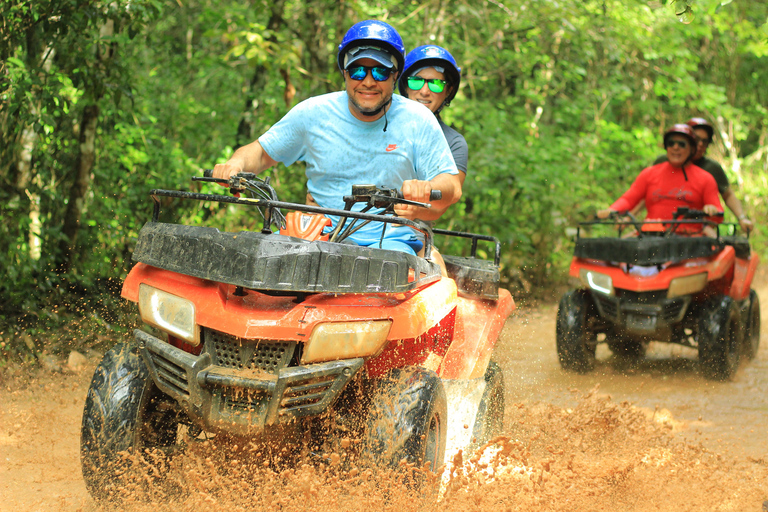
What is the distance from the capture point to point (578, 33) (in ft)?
33.1

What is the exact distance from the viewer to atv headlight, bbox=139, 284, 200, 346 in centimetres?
274

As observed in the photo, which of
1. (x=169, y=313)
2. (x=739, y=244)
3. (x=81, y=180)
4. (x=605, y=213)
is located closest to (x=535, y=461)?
(x=169, y=313)

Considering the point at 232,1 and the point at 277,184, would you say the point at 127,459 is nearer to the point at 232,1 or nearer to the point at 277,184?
the point at 277,184

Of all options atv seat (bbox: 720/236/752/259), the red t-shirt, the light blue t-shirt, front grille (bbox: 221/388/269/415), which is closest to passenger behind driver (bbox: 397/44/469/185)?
the light blue t-shirt

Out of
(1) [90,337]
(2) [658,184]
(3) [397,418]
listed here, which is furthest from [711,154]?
(3) [397,418]

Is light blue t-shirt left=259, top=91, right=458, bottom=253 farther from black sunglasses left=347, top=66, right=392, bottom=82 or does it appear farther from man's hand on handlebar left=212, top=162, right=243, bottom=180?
man's hand on handlebar left=212, top=162, right=243, bottom=180

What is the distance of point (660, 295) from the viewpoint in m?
6.38

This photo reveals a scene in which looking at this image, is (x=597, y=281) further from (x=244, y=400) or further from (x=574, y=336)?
(x=244, y=400)

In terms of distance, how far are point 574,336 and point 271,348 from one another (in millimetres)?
4385

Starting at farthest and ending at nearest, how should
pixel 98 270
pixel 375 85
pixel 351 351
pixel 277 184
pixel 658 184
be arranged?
pixel 277 184, pixel 658 184, pixel 98 270, pixel 375 85, pixel 351 351

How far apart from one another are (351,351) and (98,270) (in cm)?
428

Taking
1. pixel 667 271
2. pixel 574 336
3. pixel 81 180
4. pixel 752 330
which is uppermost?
pixel 81 180

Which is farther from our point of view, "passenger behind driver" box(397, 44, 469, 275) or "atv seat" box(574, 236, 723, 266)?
"atv seat" box(574, 236, 723, 266)

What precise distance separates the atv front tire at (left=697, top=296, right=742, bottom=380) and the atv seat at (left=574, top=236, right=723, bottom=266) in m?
0.47
